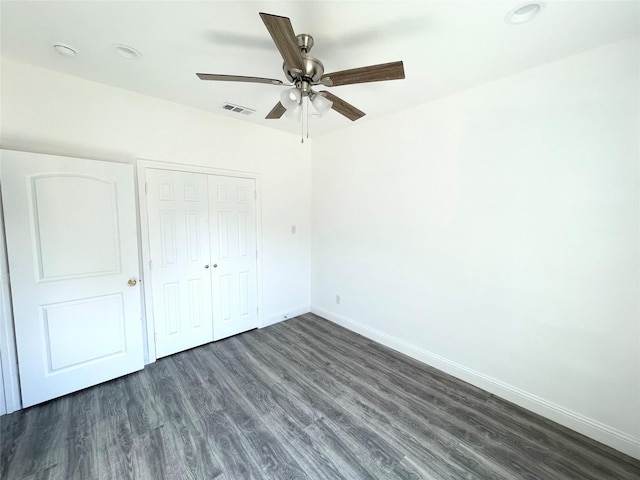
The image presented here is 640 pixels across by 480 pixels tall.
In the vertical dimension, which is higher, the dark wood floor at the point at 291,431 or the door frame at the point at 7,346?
the door frame at the point at 7,346

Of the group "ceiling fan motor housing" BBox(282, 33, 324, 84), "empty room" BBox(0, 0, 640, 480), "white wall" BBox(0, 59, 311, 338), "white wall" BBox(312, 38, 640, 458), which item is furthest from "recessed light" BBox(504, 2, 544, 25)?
"white wall" BBox(0, 59, 311, 338)

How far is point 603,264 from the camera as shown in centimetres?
186

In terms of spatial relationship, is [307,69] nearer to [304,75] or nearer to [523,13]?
[304,75]

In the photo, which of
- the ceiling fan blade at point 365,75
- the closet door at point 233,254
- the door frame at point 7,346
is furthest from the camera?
the closet door at point 233,254

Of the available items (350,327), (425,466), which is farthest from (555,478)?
(350,327)

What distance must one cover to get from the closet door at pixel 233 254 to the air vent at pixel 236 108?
0.77 meters

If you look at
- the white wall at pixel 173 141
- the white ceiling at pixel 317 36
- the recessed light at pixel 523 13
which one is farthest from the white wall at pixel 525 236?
the white wall at pixel 173 141

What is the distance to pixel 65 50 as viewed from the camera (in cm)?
190

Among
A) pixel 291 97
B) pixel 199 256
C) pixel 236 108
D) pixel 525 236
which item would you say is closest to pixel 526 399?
pixel 525 236

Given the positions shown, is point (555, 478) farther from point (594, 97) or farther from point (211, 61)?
point (211, 61)

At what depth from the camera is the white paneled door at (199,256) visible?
9.23ft

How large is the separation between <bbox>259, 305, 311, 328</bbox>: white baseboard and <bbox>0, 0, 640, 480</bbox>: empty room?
0.53m

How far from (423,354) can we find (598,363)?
1.37 m

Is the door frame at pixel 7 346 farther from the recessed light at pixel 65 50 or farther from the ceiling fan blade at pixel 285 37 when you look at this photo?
the ceiling fan blade at pixel 285 37
